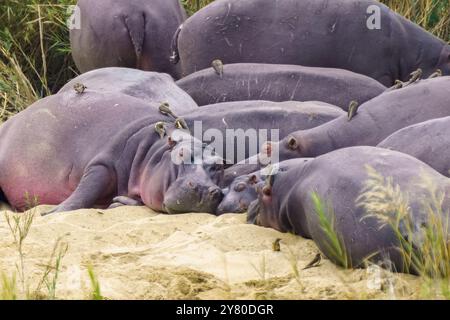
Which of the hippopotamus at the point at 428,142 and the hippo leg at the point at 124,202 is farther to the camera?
the hippo leg at the point at 124,202

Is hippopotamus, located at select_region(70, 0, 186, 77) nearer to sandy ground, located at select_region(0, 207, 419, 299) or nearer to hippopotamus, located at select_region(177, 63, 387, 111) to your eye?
hippopotamus, located at select_region(177, 63, 387, 111)

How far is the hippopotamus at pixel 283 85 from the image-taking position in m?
7.32

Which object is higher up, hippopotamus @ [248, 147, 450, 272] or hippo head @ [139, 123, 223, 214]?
hippopotamus @ [248, 147, 450, 272]

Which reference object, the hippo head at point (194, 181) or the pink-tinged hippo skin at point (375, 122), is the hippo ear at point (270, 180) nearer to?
the hippo head at point (194, 181)

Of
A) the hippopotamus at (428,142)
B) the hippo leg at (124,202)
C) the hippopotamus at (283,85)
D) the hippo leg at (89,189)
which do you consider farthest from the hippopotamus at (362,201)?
the hippopotamus at (283,85)

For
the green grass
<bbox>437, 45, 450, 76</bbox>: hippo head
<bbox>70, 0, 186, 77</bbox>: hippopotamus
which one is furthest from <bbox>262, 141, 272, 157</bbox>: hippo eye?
<bbox>70, 0, 186, 77</bbox>: hippopotamus

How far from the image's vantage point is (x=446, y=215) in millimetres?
4516

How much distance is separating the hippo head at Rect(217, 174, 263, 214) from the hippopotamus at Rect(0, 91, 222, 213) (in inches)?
5.0

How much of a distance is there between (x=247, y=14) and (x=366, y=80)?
99 centimetres

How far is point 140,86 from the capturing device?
291 inches

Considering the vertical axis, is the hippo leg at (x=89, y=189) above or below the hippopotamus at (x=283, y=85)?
below

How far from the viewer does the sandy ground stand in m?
4.28

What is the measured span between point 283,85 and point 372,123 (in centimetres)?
125

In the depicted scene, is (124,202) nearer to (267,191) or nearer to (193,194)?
(193,194)
